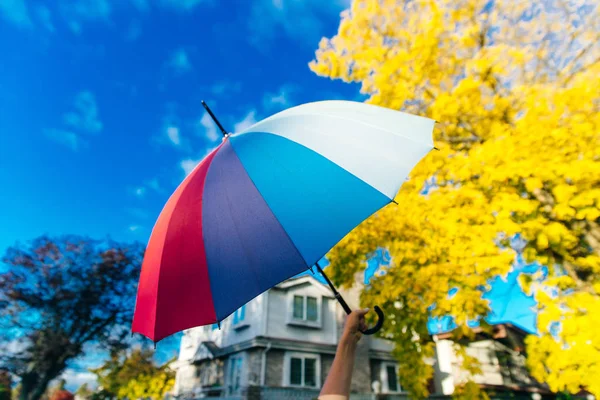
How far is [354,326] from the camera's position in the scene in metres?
1.55

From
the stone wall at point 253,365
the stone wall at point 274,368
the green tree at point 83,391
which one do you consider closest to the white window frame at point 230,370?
the stone wall at point 253,365

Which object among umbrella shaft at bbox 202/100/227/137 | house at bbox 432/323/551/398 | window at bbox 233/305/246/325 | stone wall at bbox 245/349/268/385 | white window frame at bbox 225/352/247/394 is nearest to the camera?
umbrella shaft at bbox 202/100/227/137

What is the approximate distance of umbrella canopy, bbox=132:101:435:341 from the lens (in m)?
2.16

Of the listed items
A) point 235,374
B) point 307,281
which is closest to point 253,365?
point 235,374

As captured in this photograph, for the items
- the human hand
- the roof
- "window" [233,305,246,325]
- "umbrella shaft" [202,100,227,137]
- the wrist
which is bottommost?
the wrist

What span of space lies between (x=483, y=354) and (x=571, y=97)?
2046 cm

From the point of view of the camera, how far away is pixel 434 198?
6188 millimetres

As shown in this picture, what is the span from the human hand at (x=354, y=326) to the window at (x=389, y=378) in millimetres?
20098

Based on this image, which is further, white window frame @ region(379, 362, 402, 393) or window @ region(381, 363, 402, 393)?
window @ region(381, 363, 402, 393)

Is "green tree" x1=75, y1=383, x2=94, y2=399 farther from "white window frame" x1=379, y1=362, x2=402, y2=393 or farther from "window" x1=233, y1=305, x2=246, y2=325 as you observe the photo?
"white window frame" x1=379, y1=362, x2=402, y2=393

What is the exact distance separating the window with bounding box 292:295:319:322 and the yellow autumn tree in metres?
10.6

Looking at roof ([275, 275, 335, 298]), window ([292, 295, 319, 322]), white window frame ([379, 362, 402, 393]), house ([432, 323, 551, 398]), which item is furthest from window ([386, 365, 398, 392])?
roof ([275, 275, 335, 298])

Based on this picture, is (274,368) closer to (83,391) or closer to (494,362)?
(494,362)

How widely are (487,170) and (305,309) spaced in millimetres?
A: 15809
